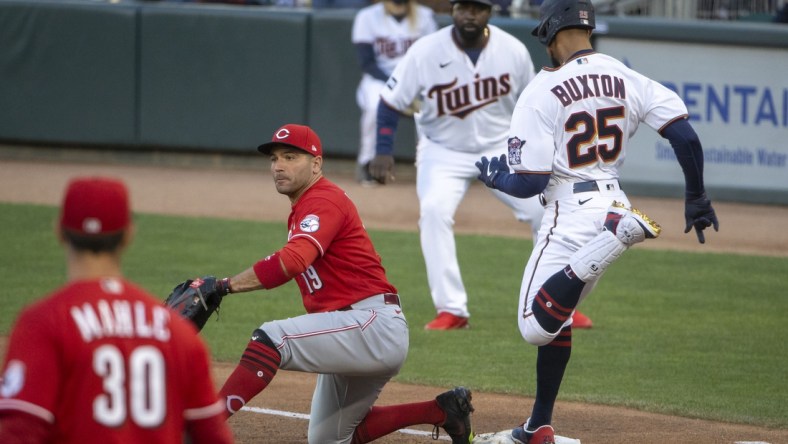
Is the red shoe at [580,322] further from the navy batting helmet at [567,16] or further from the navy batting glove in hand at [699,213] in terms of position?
the navy batting helmet at [567,16]

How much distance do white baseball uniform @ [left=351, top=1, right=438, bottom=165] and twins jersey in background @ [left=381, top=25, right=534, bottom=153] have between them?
179 inches

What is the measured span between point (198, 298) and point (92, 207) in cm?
185

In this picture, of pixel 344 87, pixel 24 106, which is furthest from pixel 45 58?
pixel 344 87

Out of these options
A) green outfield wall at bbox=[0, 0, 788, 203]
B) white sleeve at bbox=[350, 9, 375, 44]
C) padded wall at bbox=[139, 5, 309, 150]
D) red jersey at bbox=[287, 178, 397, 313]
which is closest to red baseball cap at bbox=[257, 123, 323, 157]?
red jersey at bbox=[287, 178, 397, 313]

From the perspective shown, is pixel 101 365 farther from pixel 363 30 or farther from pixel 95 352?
pixel 363 30

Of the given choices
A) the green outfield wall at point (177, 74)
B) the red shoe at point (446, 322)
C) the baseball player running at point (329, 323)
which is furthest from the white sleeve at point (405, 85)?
the green outfield wall at point (177, 74)

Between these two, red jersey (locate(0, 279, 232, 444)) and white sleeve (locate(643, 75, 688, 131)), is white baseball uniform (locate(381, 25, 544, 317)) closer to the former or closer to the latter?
white sleeve (locate(643, 75, 688, 131))

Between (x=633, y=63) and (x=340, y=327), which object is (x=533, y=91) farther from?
(x=633, y=63)

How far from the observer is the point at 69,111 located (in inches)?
560

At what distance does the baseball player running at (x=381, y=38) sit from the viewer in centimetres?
1225

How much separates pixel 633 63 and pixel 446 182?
Answer: 5.44 meters

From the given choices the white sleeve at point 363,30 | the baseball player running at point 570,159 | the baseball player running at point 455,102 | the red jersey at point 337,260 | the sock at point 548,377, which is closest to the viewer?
the red jersey at point 337,260

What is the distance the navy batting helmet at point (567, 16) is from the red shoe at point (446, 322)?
9.27ft

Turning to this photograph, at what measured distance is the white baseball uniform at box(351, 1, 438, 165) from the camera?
12250 millimetres
